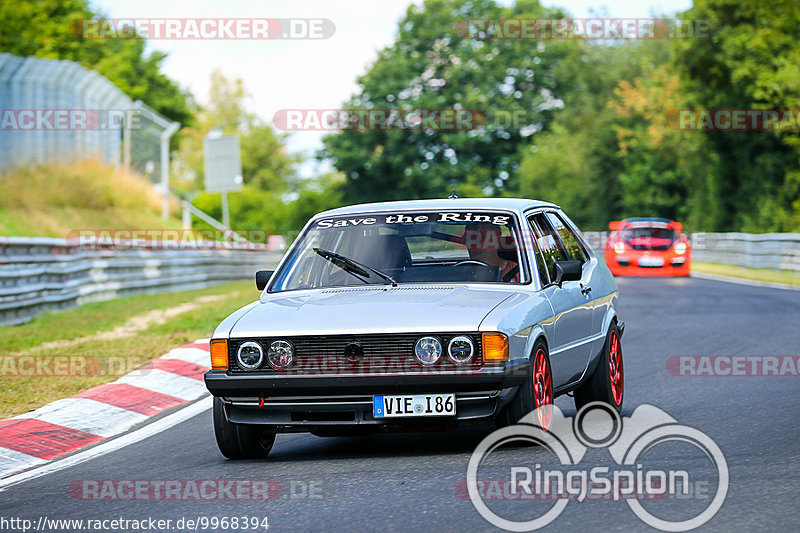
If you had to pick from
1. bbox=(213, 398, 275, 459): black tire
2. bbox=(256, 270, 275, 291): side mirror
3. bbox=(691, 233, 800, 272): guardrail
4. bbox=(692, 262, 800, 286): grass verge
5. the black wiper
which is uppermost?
the black wiper

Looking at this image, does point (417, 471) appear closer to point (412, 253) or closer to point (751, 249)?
point (412, 253)

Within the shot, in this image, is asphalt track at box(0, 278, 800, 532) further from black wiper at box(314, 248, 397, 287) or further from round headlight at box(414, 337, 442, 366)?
black wiper at box(314, 248, 397, 287)

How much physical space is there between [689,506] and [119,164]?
30.6 m

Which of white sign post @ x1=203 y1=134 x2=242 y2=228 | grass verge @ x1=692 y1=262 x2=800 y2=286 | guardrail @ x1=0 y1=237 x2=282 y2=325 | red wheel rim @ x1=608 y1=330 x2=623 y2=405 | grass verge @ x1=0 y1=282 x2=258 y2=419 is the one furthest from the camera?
white sign post @ x1=203 y1=134 x2=242 y2=228

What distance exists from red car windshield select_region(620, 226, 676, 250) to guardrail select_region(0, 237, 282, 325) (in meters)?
9.94

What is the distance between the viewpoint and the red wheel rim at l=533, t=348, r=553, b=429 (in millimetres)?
7395

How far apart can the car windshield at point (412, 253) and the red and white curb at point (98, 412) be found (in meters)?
1.84

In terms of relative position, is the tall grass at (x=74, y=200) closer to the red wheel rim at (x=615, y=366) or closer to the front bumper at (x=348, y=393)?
the red wheel rim at (x=615, y=366)

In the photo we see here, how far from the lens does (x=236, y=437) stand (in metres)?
7.48

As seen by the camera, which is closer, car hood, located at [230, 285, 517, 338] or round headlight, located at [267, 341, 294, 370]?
car hood, located at [230, 285, 517, 338]

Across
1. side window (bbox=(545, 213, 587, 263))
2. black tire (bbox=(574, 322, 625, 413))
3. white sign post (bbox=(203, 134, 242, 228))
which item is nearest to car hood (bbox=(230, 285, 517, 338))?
black tire (bbox=(574, 322, 625, 413))

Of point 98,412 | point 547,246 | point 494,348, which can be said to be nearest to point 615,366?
point 547,246

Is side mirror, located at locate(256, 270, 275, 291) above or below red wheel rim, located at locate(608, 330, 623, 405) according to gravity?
above

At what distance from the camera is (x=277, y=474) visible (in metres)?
6.99
